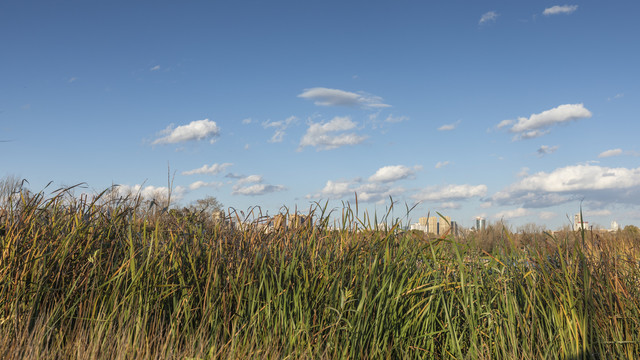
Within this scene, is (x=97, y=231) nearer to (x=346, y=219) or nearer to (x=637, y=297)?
(x=346, y=219)

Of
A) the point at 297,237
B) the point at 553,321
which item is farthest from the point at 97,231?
the point at 553,321

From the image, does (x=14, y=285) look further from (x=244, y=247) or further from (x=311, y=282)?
(x=311, y=282)

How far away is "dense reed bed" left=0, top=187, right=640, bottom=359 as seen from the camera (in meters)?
3.49

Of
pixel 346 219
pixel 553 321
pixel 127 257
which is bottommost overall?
pixel 553 321

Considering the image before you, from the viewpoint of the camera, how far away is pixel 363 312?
3648mm

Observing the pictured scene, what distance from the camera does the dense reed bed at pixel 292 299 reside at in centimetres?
349

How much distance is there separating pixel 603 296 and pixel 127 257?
387 centimetres

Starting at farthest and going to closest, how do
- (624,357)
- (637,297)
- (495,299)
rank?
1. (495,299)
2. (637,297)
3. (624,357)

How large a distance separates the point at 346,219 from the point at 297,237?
1.80 ft

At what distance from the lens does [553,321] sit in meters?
3.70

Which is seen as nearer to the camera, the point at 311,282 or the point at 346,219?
the point at 311,282

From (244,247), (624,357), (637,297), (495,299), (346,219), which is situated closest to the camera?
(624,357)

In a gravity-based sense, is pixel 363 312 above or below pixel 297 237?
below

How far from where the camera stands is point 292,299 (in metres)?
3.94
